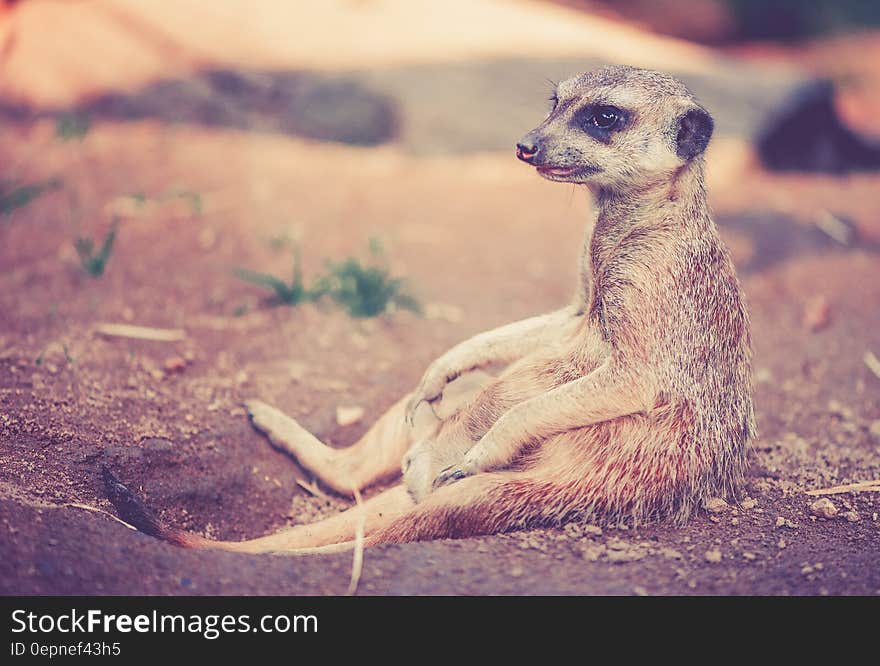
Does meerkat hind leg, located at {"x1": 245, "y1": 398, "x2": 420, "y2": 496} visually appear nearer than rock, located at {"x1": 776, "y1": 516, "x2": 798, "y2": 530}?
No

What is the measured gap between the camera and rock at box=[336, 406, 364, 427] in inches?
117

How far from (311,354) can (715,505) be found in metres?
1.54

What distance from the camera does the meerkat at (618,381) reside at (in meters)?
2.24

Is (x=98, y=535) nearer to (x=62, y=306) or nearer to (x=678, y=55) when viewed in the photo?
(x=62, y=306)

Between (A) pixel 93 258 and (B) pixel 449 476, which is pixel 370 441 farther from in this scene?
(A) pixel 93 258

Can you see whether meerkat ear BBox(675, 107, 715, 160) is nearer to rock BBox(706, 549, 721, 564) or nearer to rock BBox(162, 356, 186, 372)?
rock BBox(706, 549, 721, 564)

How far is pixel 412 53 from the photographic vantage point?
598 cm

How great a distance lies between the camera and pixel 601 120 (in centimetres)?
233

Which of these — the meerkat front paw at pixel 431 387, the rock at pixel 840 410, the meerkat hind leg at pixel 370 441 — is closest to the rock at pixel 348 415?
the meerkat hind leg at pixel 370 441

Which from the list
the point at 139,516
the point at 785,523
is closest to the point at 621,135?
the point at 785,523

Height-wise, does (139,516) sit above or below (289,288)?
below

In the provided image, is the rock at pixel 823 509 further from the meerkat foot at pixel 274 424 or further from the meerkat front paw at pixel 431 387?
the meerkat foot at pixel 274 424

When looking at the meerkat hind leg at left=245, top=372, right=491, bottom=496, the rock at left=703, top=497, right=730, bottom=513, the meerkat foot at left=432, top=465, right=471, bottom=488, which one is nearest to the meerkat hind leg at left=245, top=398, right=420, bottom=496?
the meerkat hind leg at left=245, top=372, right=491, bottom=496

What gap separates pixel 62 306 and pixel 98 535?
168 cm
